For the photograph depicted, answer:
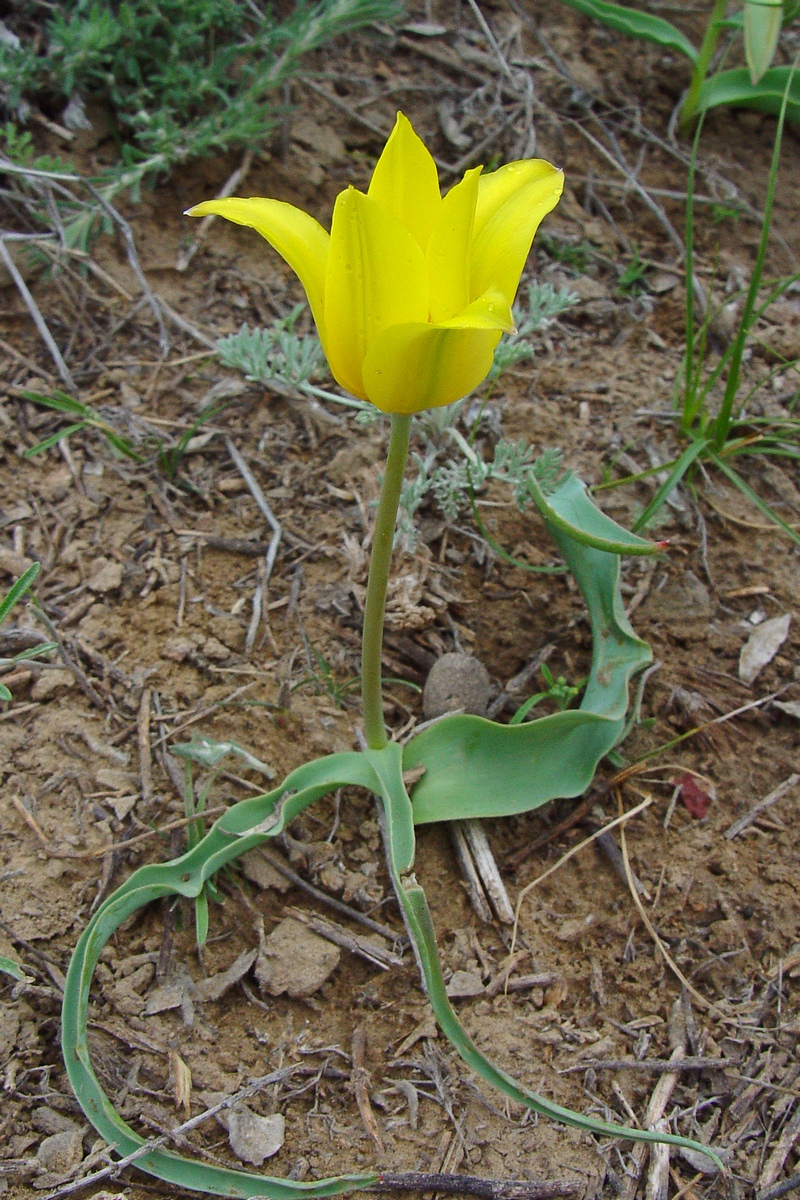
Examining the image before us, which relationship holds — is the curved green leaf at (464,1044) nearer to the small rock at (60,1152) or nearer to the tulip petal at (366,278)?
the small rock at (60,1152)

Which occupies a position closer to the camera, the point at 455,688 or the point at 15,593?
the point at 15,593

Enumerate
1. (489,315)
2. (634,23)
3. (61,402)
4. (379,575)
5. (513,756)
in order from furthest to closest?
(634,23)
(61,402)
(513,756)
(379,575)
(489,315)

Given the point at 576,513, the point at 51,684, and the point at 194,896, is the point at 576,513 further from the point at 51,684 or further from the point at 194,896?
the point at 51,684

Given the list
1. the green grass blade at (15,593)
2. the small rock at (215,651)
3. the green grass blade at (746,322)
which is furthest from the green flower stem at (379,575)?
the green grass blade at (746,322)

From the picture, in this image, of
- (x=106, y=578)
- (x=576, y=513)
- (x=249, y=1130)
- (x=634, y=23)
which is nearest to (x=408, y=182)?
(x=576, y=513)

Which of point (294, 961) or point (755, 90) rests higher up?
point (755, 90)

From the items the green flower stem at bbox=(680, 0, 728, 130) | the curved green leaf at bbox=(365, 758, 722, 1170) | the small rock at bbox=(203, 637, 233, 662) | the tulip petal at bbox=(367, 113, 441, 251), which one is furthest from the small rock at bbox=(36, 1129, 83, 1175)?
the green flower stem at bbox=(680, 0, 728, 130)

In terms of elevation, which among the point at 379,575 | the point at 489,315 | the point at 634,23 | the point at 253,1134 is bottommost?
the point at 253,1134
